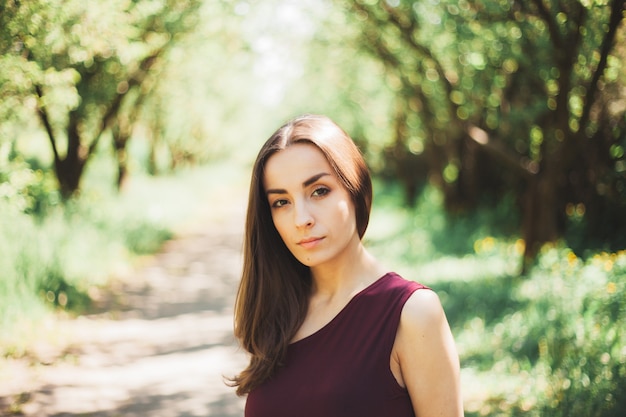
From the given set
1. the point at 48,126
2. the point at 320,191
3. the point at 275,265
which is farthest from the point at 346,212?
the point at 48,126

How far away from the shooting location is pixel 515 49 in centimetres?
747

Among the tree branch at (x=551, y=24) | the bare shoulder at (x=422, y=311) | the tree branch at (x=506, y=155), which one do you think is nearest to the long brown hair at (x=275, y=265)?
the bare shoulder at (x=422, y=311)

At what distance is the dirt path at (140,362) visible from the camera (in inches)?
207

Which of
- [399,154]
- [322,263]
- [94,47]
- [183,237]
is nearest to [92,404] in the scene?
[94,47]

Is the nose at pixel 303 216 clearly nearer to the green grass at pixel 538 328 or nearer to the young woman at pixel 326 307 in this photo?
the young woman at pixel 326 307

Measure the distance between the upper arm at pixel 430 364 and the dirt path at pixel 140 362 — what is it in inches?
148

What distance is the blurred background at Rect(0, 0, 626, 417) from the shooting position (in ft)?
16.4

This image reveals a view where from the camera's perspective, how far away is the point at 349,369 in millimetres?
1887

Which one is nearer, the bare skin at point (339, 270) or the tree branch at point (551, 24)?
the bare skin at point (339, 270)

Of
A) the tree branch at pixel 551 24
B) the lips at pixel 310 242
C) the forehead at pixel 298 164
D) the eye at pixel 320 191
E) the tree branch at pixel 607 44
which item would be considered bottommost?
the lips at pixel 310 242

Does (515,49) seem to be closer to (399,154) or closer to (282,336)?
(282,336)

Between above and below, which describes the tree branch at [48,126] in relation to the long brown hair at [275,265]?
above

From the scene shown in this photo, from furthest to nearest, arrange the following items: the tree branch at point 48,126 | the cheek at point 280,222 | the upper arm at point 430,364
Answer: the tree branch at point 48,126
the cheek at point 280,222
the upper arm at point 430,364

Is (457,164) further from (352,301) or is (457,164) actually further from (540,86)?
(352,301)
